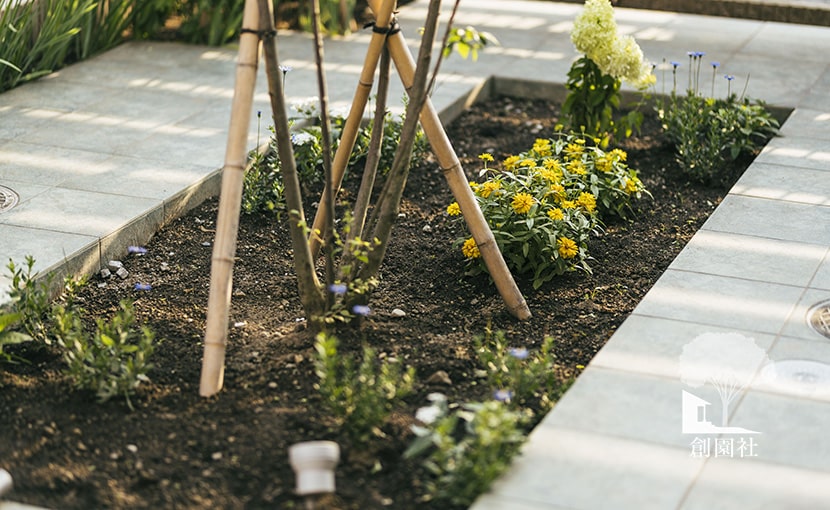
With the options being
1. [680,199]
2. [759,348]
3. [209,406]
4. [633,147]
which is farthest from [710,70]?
[209,406]

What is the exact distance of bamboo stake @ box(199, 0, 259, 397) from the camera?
134 inches

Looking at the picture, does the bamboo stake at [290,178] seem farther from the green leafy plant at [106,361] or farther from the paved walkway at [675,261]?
the paved walkway at [675,261]

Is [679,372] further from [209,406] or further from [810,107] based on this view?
[810,107]

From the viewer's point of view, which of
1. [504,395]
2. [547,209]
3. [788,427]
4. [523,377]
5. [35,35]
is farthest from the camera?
[35,35]

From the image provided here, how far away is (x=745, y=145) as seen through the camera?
5.63 meters

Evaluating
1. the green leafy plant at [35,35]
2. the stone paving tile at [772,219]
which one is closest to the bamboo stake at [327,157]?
the stone paving tile at [772,219]

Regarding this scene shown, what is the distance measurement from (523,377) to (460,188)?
848 millimetres

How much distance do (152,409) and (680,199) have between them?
9.17ft

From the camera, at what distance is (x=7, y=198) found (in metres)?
4.83

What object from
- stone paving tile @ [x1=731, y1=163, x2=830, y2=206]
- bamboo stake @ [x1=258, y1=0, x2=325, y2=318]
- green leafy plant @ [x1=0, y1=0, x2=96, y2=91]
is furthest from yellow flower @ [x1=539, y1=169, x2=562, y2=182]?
green leafy plant @ [x1=0, y1=0, x2=96, y2=91]

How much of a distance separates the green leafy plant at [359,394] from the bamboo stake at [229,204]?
39 centimetres

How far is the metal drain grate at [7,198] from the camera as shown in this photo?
4.74 m

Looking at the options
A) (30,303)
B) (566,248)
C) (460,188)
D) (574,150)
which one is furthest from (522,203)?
(30,303)

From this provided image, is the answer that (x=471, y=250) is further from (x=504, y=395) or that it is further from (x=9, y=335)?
(x=9, y=335)
